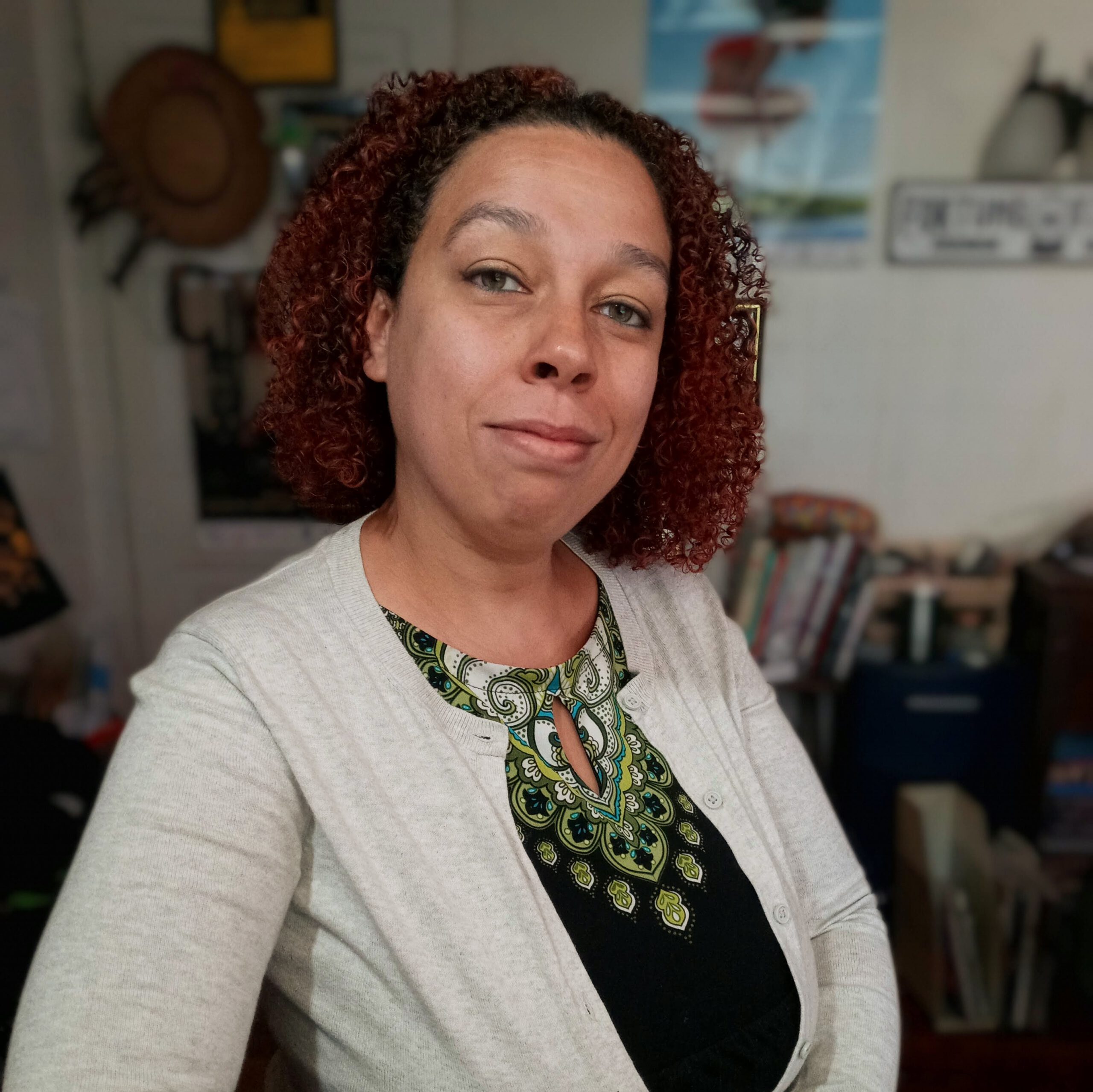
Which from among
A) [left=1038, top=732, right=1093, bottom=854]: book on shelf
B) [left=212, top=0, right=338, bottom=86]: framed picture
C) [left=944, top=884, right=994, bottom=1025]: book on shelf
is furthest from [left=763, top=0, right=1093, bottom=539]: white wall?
[left=212, top=0, right=338, bottom=86]: framed picture

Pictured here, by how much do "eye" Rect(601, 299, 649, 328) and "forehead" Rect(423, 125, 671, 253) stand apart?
59 millimetres

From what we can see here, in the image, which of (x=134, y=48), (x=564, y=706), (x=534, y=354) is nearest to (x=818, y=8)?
(x=134, y=48)

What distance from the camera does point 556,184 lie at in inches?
29.8

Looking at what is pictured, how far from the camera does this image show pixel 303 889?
0.70 meters

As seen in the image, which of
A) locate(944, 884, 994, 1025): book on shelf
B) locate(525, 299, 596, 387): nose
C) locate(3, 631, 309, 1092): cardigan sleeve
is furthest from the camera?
locate(944, 884, 994, 1025): book on shelf

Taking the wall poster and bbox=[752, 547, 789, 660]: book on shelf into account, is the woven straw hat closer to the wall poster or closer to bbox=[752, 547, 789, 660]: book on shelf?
the wall poster

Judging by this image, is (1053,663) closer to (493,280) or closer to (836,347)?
(836,347)

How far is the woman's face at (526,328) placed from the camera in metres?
0.74

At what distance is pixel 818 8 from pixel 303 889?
235 centimetres

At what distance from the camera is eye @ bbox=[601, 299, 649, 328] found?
0.81 m

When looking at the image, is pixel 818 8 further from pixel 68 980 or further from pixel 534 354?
pixel 68 980

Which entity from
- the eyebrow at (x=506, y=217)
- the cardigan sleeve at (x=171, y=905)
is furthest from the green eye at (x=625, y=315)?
the cardigan sleeve at (x=171, y=905)

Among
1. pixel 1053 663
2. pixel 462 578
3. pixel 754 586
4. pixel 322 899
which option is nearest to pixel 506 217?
pixel 462 578

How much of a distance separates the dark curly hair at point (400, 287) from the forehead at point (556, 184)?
0.07ft
